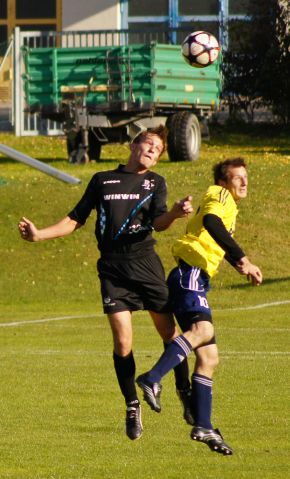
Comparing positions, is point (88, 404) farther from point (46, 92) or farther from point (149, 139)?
point (46, 92)

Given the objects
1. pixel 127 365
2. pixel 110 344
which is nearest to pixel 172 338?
pixel 127 365

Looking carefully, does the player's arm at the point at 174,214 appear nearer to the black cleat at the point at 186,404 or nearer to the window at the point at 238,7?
the black cleat at the point at 186,404

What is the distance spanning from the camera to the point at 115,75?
31.2m

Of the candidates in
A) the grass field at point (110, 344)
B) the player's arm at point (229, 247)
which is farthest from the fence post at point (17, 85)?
the player's arm at point (229, 247)

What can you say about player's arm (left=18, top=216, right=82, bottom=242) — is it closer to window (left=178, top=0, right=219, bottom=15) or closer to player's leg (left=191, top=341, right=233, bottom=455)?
player's leg (left=191, top=341, right=233, bottom=455)

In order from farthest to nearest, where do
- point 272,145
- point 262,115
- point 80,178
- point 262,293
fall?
1. point 262,115
2. point 272,145
3. point 80,178
4. point 262,293

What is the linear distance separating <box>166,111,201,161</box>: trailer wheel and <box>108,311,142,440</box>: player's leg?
68.4 feet

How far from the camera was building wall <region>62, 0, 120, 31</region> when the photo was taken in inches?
1598

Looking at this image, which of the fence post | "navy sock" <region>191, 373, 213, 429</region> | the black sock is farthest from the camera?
the fence post

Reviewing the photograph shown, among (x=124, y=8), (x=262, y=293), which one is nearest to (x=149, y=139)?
(x=262, y=293)

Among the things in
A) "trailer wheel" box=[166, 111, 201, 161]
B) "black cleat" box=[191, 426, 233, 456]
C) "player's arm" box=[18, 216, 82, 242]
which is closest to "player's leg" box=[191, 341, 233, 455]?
"black cleat" box=[191, 426, 233, 456]

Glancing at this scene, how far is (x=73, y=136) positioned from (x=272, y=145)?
20.1 ft

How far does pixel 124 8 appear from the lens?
134 feet

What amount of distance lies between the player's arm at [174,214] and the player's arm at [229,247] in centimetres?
30
